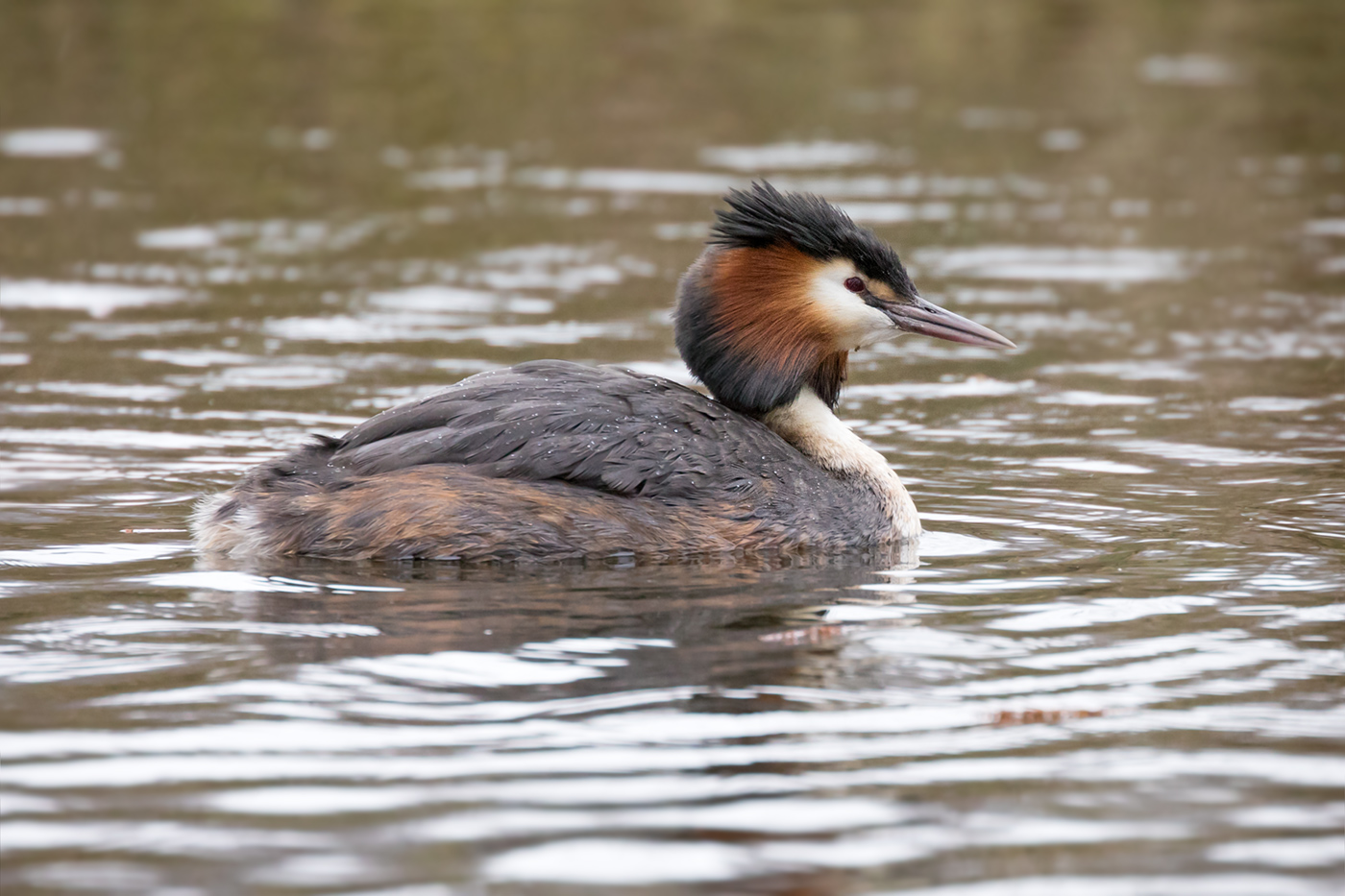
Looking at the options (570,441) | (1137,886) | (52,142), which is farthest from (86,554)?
(52,142)

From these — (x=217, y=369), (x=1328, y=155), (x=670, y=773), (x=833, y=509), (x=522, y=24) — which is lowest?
(x=670, y=773)

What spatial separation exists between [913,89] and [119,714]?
52.3 ft

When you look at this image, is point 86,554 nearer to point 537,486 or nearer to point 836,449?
point 537,486

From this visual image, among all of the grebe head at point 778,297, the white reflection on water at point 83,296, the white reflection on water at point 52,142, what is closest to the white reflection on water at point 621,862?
the grebe head at point 778,297

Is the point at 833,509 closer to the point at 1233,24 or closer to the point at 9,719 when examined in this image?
the point at 9,719

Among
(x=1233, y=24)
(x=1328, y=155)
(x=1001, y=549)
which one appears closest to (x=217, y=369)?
(x=1001, y=549)

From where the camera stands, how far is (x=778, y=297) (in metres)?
7.82

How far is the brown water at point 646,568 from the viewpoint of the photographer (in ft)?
15.3

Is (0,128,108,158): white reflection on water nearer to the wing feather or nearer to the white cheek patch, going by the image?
the wing feather

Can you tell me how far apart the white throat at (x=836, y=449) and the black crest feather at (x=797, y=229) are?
60 centimetres

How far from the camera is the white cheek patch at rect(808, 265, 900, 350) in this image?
7902 millimetres

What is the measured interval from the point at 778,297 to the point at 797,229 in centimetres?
29

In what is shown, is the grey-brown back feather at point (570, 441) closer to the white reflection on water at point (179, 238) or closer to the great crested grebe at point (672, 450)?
the great crested grebe at point (672, 450)

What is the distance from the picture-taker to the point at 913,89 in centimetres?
2012
